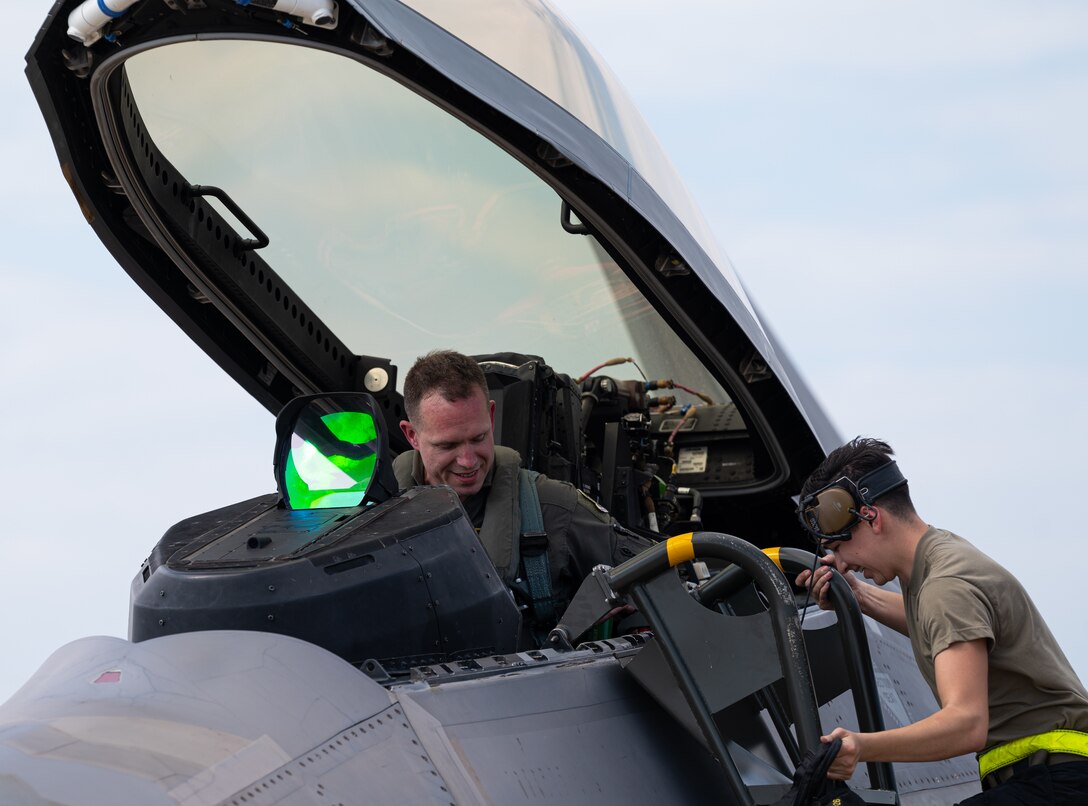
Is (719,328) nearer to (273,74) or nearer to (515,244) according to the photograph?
(515,244)

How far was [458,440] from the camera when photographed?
339cm

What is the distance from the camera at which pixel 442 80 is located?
3.24 meters

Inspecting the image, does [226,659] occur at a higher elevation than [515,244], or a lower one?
lower

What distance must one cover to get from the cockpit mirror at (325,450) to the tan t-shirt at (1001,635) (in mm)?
1111

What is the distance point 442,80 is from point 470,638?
5.04 feet

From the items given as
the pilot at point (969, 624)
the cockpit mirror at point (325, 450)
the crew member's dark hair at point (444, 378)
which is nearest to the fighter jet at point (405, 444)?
the cockpit mirror at point (325, 450)

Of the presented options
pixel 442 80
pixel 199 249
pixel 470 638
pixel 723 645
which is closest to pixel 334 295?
pixel 199 249

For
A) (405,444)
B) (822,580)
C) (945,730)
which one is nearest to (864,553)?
(822,580)

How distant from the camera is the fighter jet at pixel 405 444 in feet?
6.08

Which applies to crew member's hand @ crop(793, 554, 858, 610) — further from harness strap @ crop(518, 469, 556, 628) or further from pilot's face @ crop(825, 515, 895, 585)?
harness strap @ crop(518, 469, 556, 628)

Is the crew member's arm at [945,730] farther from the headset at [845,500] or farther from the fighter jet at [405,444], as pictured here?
the headset at [845,500]

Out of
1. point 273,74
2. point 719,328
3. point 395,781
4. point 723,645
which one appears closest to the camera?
point 395,781

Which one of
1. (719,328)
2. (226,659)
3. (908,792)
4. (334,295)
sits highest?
A: (334,295)

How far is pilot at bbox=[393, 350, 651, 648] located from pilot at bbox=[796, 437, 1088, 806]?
904mm
